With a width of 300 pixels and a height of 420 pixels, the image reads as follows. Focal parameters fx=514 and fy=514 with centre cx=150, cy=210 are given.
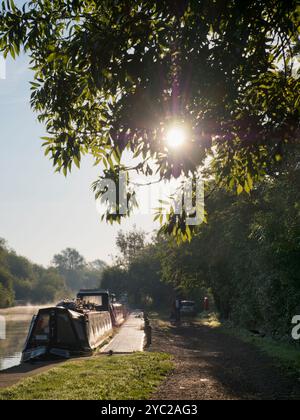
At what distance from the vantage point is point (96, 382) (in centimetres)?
1101

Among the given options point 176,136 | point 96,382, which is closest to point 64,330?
point 96,382

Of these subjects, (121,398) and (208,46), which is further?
(121,398)

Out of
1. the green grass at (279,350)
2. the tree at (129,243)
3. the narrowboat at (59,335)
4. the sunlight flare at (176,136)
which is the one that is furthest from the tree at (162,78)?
the tree at (129,243)

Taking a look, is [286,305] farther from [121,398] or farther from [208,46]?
[208,46]

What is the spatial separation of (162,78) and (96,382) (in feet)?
24.0

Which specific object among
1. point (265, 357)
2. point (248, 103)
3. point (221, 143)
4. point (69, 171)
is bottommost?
point (265, 357)

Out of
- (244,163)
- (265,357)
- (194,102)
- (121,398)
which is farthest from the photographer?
(265,357)

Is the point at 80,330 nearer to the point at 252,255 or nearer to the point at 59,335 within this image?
the point at 59,335

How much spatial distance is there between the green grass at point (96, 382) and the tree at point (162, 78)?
3.96 meters

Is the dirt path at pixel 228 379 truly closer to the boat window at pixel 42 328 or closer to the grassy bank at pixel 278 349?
the grassy bank at pixel 278 349

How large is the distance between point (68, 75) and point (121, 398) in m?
5.59

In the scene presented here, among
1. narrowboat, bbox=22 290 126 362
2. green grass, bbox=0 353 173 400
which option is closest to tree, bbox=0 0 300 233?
green grass, bbox=0 353 173 400

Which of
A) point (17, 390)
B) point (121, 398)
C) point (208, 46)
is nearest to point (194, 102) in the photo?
point (208, 46)

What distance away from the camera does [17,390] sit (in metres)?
10.2
